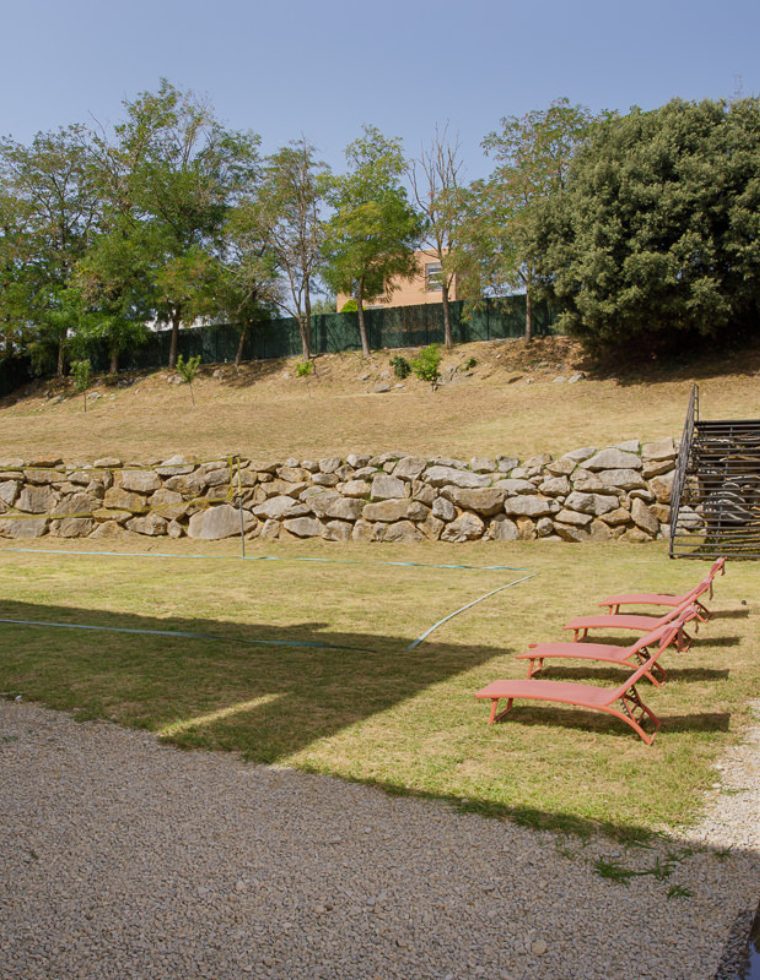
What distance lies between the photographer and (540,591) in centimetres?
955

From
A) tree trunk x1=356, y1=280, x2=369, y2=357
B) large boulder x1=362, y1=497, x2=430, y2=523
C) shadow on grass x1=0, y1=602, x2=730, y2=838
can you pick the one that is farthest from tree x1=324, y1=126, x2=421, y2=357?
shadow on grass x1=0, y1=602, x2=730, y2=838

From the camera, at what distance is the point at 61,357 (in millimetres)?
37375

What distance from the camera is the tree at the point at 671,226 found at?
71.3 feet

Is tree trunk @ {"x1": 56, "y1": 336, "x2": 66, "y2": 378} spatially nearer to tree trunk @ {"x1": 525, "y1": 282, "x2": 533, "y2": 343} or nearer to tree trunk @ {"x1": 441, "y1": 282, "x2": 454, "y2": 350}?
tree trunk @ {"x1": 441, "y1": 282, "x2": 454, "y2": 350}

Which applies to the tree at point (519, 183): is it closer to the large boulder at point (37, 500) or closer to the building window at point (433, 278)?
the building window at point (433, 278)

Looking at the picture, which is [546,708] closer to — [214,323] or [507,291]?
[507,291]

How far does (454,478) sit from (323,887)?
36.8 feet

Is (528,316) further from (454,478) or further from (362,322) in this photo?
(454,478)

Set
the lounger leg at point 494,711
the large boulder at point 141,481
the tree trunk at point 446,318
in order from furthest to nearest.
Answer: the tree trunk at point 446,318, the large boulder at point 141,481, the lounger leg at point 494,711

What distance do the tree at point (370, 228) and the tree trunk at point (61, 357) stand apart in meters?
12.7

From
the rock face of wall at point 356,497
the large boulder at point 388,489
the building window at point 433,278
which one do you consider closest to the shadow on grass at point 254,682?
the rock face of wall at point 356,497

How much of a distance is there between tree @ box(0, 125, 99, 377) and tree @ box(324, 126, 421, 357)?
12632 mm

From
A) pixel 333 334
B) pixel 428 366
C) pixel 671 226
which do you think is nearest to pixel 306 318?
pixel 333 334

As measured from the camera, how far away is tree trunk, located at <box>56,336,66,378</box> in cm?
3691
